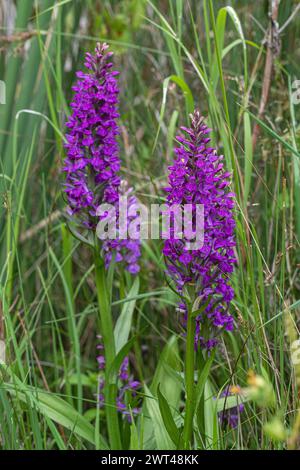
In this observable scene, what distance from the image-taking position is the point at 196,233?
1.59 metres

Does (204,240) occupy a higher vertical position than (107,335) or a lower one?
higher

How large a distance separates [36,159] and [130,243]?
3.46 feet

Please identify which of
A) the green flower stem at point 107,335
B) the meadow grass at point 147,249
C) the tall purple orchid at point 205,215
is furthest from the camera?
the green flower stem at point 107,335

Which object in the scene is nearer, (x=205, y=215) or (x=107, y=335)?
(x=205, y=215)

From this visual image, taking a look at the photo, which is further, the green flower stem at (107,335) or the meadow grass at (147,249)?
the green flower stem at (107,335)

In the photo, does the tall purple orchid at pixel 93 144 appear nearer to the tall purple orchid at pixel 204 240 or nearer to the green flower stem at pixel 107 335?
the green flower stem at pixel 107 335

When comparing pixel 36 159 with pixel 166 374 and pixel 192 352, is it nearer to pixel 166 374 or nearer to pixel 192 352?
pixel 166 374

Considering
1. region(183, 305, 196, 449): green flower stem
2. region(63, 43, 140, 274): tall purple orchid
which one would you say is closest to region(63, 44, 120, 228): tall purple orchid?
region(63, 43, 140, 274): tall purple orchid

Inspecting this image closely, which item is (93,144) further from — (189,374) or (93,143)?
(189,374)

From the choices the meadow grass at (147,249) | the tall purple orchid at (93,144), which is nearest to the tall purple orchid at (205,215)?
the meadow grass at (147,249)

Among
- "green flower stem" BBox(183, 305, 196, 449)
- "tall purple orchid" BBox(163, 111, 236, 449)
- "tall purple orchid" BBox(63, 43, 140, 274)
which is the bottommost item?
"green flower stem" BBox(183, 305, 196, 449)

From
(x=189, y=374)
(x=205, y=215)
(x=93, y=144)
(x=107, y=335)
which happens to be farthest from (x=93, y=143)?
(x=189, y=374)

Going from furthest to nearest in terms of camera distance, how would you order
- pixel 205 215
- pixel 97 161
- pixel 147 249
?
pixel 147 249
pixel 97 161
pixel 205 215

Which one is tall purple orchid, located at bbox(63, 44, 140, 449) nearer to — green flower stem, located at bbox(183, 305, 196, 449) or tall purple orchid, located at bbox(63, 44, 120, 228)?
tall purple orchid, located at bbox(63, 44, 120, 228)
